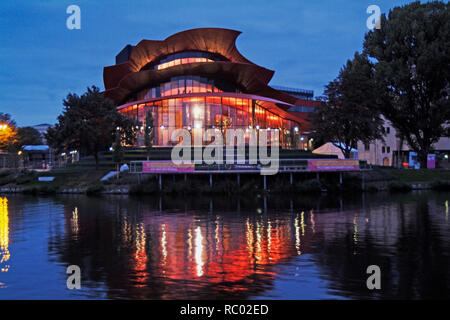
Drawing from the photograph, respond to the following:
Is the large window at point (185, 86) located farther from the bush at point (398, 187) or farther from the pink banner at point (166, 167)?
the bush at point (398, 187)

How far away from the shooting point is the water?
31.1 ft

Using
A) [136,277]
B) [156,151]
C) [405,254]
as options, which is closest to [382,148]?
[156,151]

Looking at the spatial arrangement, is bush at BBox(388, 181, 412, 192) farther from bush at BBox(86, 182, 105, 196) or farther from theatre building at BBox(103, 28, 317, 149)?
bush at BBox(86, 182, 105, 196)

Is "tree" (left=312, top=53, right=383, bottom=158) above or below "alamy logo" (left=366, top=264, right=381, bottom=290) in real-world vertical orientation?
above

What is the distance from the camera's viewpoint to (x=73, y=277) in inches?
412

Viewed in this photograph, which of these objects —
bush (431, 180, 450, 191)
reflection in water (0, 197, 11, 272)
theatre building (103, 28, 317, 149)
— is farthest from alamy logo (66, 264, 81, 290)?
theatre building (103, 28, 317, 149)

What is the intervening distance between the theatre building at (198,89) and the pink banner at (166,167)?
633 inches

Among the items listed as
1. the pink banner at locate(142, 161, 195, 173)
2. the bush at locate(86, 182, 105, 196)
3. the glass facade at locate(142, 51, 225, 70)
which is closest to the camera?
the pink banner at locate(142, 161, 195, 173)

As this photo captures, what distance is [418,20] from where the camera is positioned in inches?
1676

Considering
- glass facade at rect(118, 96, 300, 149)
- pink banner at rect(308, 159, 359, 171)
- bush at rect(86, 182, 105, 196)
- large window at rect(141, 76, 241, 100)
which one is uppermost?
large window at rect(141, 76, 241, 100)

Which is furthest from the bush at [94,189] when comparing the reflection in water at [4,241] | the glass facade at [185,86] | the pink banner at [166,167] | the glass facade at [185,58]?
the glass facade at [185,58]

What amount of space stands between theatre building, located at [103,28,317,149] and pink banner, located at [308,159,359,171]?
16895 mm

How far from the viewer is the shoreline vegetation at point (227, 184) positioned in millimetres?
36031
